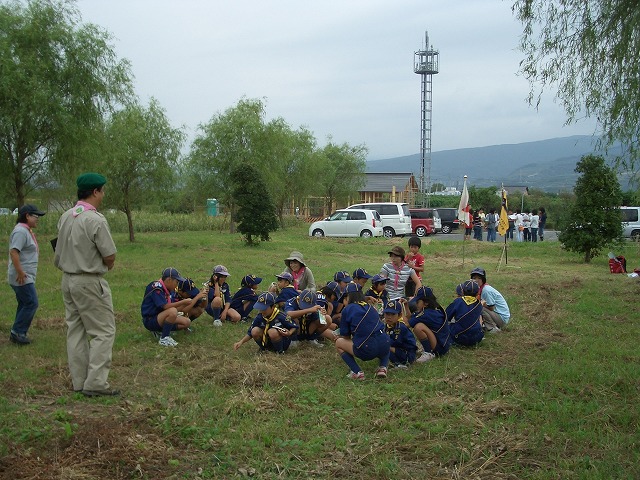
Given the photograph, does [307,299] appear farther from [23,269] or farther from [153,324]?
[23,269]

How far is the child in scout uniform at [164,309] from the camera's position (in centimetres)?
782

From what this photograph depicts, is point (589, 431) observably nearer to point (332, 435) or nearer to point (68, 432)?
point (332, 435)

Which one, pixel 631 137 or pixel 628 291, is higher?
pixel 631 137

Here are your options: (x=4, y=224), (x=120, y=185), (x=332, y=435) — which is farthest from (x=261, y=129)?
(x=332, y=435)

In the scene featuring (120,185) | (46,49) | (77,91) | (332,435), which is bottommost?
(332,435)

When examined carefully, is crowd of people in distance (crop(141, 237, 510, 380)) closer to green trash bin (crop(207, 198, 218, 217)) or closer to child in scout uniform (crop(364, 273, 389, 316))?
child in scout uniform (crop(364, 273, 389, 316))

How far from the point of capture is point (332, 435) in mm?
4898

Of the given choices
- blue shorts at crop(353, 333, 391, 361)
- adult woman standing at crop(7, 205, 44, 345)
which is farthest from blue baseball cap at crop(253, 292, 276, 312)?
adult woman standing at crop(7, 205, 44, 345)

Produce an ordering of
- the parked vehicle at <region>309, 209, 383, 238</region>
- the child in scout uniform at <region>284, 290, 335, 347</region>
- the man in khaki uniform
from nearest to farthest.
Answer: the man in khaki uniform
the child in scout uniform at <region>284, 290, 335, 347</region>
the parked vehicle at <region>309, 209, 383, 238</region>

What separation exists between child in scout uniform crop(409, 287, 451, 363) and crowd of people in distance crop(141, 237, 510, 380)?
0.04 ft

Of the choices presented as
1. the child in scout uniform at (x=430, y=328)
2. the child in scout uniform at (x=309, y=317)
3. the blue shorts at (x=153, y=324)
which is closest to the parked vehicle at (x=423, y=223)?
the child in scout uniform at (x=309, y=317)

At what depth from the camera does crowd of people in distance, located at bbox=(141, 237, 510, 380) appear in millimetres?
6551

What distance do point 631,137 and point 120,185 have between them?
19.3 metres

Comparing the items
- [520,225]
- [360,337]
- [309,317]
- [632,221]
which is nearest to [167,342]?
[309,317]
